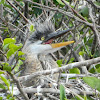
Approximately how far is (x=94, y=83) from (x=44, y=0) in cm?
164

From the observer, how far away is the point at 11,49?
1.20 meters

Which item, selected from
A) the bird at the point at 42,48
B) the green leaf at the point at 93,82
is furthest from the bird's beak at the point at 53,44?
the green leaf at the point at 93,82

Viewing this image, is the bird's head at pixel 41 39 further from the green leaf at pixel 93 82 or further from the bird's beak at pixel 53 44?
the green leaf at pixel 93 82

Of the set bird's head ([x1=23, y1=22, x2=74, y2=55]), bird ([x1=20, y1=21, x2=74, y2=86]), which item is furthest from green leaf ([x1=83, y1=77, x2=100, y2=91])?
bird's head ([x1=23, y1=22, x2=74, y2=55])

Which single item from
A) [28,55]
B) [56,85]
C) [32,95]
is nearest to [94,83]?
[56,85]

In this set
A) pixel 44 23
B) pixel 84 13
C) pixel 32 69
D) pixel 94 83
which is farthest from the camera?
pixel 84 13

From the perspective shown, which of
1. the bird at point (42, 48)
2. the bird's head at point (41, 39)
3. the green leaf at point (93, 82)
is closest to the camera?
the green leaf at point (93, 82)

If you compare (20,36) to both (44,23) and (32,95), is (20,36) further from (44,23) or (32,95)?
(32,95)

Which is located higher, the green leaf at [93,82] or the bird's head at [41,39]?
the bird's head at [41,39]

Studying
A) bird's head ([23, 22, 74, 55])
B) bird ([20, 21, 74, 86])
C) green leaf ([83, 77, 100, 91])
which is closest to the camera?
green leaf ([83, 77, 100, 91])

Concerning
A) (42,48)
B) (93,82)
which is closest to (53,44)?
(42,48)

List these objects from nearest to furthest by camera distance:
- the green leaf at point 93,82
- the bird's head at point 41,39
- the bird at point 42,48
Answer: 1. the green leaf at point 93,82
2. the bird at point 42,48
3. the bird's head at point 41,39

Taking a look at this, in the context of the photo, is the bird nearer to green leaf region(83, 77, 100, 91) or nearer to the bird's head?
the bird's head

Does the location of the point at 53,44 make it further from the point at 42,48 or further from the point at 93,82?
the point at 93,82
